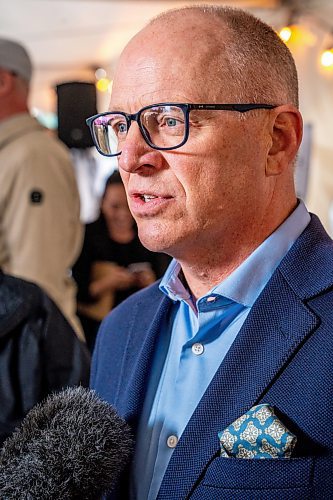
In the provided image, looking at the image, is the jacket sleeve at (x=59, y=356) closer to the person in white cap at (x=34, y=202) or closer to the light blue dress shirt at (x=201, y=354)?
the light blue dress shirt at (x=201, y=354)

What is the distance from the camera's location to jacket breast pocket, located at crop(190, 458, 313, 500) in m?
0.93

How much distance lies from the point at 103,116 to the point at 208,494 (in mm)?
614

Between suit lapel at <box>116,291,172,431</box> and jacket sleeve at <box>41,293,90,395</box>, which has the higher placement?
suit lapel at <box>116,291,172,431</box>

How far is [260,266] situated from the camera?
44.7 inches

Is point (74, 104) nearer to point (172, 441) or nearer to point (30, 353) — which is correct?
point (30, 353)

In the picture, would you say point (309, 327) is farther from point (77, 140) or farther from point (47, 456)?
point (77, 140)

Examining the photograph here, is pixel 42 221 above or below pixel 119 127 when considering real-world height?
below

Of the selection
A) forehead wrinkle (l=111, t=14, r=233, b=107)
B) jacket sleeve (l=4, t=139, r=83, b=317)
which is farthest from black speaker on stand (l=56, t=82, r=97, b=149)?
forehead wrinkle (l=111, t=14, r=233, b=107)

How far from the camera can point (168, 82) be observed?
1076 mm

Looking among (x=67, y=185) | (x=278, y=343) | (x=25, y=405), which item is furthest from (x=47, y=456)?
(x=67, y=185)

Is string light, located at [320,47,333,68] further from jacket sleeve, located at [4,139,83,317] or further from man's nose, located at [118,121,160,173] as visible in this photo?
man's nose, located at [118,121,160,173]

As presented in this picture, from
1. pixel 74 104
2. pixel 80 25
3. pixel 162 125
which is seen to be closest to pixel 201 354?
pixel 162 125

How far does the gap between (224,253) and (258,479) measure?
36 cm

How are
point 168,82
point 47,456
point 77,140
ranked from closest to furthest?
point 47,456
point 168,82
point 77,140
